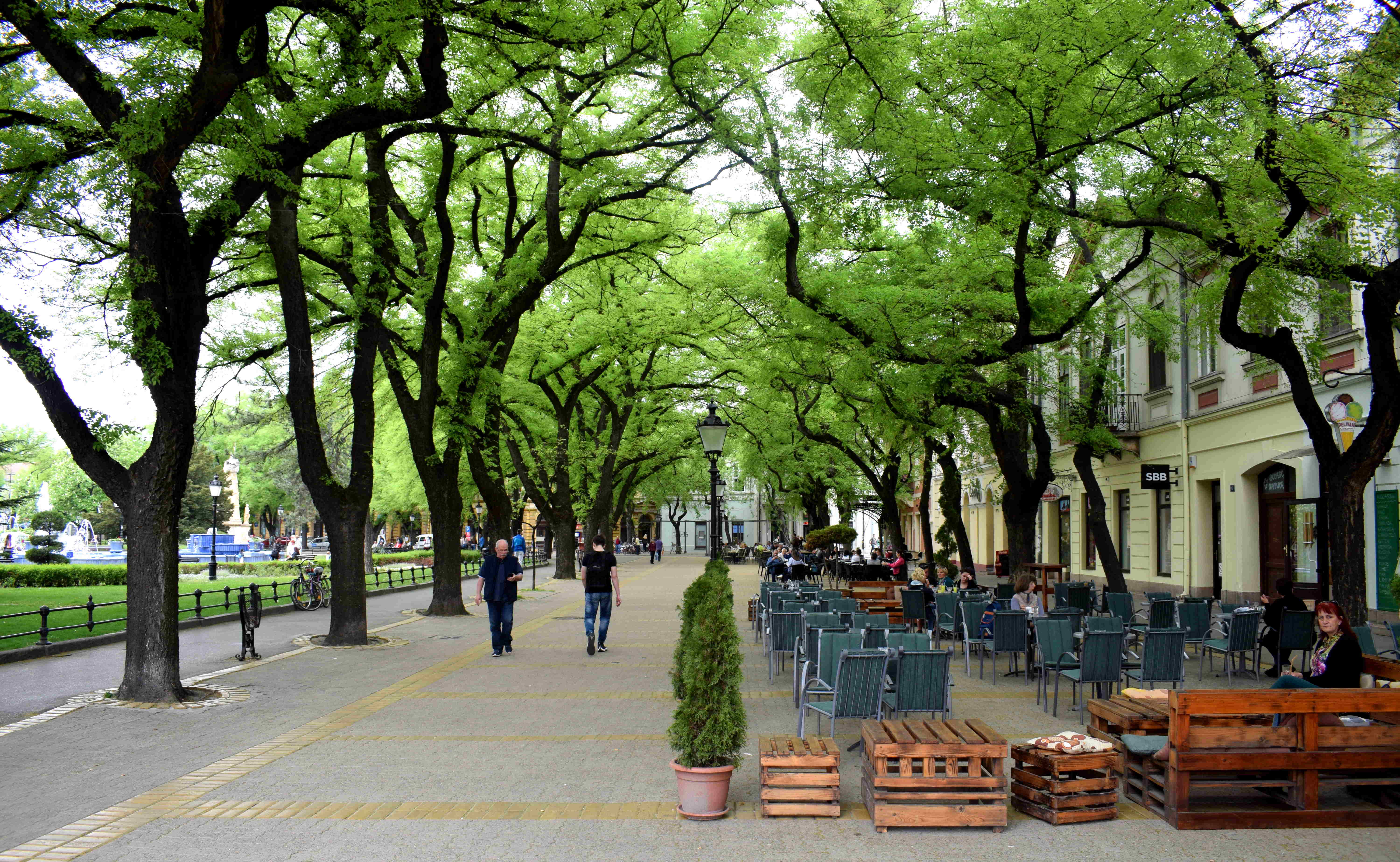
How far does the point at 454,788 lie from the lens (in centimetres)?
710

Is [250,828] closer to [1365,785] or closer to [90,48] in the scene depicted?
[1365,785]

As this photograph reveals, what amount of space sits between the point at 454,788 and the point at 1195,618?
32.0 ft

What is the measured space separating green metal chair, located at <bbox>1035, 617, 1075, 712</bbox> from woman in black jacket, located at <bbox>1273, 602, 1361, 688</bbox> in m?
2.48

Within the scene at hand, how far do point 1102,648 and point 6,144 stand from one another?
12.1m

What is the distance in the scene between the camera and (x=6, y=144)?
420 inches

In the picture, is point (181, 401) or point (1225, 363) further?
point (1225, 363)

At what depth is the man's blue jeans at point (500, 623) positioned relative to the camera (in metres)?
14.6

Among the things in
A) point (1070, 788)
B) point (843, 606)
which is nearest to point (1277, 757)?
point (1070, 788)

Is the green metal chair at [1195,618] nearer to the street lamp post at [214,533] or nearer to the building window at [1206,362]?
the building window at [1206,362]

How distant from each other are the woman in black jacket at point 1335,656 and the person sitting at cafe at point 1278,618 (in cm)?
454

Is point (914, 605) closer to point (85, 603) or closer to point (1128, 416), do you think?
point (1128, 416)

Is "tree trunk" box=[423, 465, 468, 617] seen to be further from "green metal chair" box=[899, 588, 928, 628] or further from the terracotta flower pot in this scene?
the terracotta flower pot

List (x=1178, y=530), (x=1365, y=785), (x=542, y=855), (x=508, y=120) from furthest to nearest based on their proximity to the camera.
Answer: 1. (x=1178, y=530)
2. (x=508, y=120)
3. (x=1365, y=785)
4. (x=542, y=855)

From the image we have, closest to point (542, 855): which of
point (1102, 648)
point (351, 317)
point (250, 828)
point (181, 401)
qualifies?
point (250, 828)
